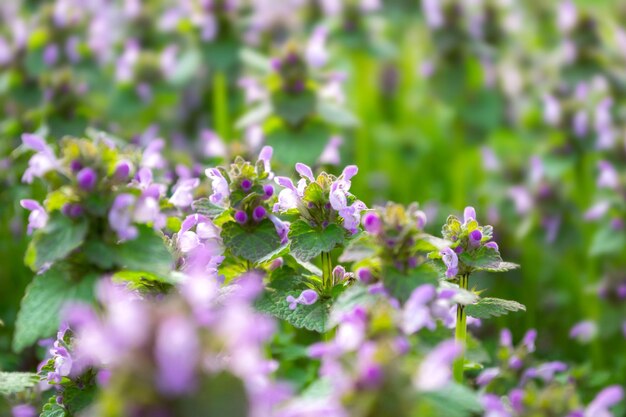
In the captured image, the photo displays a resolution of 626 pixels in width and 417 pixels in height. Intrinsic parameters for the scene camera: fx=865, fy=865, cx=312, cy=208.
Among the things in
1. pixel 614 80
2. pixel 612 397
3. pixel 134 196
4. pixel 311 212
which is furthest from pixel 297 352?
pixel 614 80

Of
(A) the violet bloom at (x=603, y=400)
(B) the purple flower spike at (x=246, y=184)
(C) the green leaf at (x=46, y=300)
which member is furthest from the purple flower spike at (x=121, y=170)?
(A) the violet bloom at (x=603, y=400)

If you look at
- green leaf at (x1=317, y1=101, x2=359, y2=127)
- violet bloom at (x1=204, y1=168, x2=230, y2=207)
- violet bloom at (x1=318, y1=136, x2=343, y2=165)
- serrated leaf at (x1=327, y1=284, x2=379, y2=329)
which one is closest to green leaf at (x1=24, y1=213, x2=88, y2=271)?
violet bloom at (x1=204, y1=168, x2=230, y2=207)

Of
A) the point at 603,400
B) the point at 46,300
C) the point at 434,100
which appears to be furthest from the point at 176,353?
the point at 434,100

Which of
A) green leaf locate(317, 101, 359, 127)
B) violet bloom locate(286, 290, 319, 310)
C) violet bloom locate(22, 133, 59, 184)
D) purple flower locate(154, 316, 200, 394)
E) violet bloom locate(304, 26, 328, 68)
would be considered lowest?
purple flower locate(154, 316, 200, 394)

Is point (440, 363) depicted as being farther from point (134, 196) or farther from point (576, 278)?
point (576, 278)

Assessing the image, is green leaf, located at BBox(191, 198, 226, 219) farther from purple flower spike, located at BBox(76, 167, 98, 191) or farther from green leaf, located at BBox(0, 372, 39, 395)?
green leaf, located at BBox(0, 372, 39, 395)

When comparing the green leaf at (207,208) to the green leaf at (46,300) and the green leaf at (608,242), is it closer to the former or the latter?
the green leaf at (46,300)
